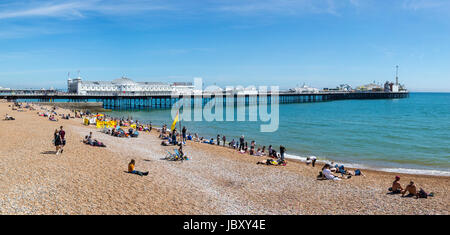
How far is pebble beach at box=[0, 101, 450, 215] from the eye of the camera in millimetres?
6820

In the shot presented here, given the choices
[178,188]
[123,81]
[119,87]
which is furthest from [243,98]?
[178,188]

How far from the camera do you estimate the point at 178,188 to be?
28.1 feet

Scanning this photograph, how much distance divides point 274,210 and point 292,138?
15724mm

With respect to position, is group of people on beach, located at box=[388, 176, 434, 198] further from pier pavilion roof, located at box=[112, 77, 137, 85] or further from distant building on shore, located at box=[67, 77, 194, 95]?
pier pavilion roof, located at box=[112, 77, 137, 85]

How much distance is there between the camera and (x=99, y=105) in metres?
50.8

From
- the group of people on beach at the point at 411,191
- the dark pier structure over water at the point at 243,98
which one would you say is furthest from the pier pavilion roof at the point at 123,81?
the group of people on beach at the point at 411,191

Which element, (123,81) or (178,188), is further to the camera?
(123,81)

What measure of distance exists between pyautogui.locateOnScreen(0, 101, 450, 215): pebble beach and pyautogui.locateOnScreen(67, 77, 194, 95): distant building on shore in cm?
5311

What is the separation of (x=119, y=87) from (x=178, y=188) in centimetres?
6660

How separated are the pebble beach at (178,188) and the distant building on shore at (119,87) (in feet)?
174

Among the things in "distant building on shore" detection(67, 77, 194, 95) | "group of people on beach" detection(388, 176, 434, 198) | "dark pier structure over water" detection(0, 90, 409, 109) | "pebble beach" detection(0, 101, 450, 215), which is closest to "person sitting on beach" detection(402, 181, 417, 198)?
"group of people on beach" detection(388, 176, 434, 198)

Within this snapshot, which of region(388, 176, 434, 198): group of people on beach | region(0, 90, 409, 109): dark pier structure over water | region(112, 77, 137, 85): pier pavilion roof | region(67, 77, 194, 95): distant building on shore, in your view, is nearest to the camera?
region(388, 176, 434, 198): group of people on beach

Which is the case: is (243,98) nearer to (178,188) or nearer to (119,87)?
(119,87)
